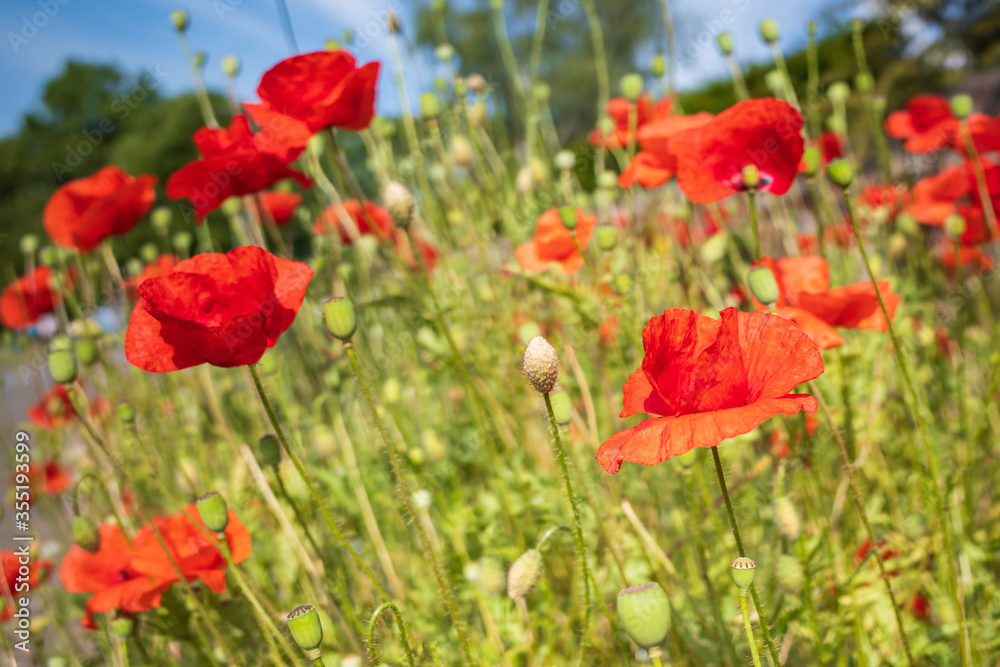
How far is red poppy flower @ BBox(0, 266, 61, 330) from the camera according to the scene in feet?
6.40

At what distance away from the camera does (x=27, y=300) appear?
6.55 feet

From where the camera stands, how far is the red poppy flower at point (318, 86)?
1.02 meters

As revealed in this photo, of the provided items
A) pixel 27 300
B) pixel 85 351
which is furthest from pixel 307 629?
pixel 27 300

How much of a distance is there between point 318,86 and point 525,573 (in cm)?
73

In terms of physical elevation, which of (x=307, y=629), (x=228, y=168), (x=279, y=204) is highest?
(x=279, y=204)

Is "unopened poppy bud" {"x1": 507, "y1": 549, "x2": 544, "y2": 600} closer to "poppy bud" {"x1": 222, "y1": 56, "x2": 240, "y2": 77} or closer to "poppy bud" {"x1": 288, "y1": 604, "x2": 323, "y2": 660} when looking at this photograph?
"poppy bud" {"x1": 288, "y1": 604, "x2": 323, "y2": 660}

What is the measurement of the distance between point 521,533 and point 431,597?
222 millimetres

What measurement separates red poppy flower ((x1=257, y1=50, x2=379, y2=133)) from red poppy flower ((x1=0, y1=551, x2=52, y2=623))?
868 millimetres

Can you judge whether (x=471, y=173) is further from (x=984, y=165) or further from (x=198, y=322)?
(x=198, y=322)

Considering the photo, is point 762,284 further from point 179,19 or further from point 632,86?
point 179,19

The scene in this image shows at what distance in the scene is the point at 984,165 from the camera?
59.5 inches

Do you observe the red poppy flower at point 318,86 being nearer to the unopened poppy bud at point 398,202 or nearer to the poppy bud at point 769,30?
the unopened poppy bud at point 398,202

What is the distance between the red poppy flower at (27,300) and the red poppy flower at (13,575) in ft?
2.83

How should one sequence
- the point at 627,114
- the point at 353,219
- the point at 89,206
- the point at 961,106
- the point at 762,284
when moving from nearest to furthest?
1. the point at 762,284
2. the point at 961,106
3. the point at 89,206
4. the point at 627,114
5. the point at 353,219
